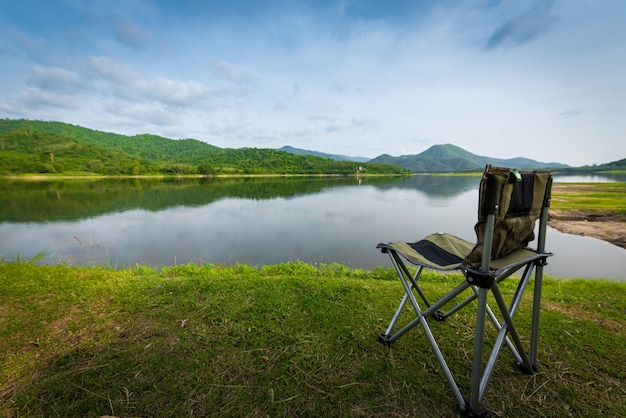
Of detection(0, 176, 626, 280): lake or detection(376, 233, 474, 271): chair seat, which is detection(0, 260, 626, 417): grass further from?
detection(0, 176, 626, 280): lake

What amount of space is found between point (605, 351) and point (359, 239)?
31.6ft

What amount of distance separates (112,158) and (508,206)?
116925mm

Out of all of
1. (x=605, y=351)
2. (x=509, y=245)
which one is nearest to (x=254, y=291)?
(x=509, y=245)

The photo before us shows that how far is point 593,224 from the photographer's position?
1378cm

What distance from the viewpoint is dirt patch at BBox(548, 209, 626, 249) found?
11625mm

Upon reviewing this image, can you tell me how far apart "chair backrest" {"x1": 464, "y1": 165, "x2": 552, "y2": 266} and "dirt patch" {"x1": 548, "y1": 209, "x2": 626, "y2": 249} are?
549 inches

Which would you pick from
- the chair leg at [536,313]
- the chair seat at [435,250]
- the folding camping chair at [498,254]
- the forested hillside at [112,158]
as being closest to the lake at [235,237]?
the chair seat at [435,250]

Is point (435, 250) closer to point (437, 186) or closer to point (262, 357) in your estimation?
point (262, 357)

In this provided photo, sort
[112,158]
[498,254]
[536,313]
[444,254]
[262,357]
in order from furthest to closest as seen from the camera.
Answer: [112,158] < [444,254] < [262,357] < [536,313] < [498,254]

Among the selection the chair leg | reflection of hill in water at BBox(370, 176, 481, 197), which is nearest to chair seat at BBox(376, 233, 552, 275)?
the chair leg

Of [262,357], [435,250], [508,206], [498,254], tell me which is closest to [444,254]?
[435,250]

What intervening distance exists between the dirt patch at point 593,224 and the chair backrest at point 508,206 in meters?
13.9

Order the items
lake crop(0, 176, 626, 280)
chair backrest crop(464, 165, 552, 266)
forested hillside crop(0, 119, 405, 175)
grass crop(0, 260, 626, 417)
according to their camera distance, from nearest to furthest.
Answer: chair backrest crop(464, 165, 552, 266) < grass crop(0, 260, 626, 417) < lake crop(0, 176, 626, 280) < forested hillside crop(0, 119, 405, 175)

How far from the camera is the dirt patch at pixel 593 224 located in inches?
458
